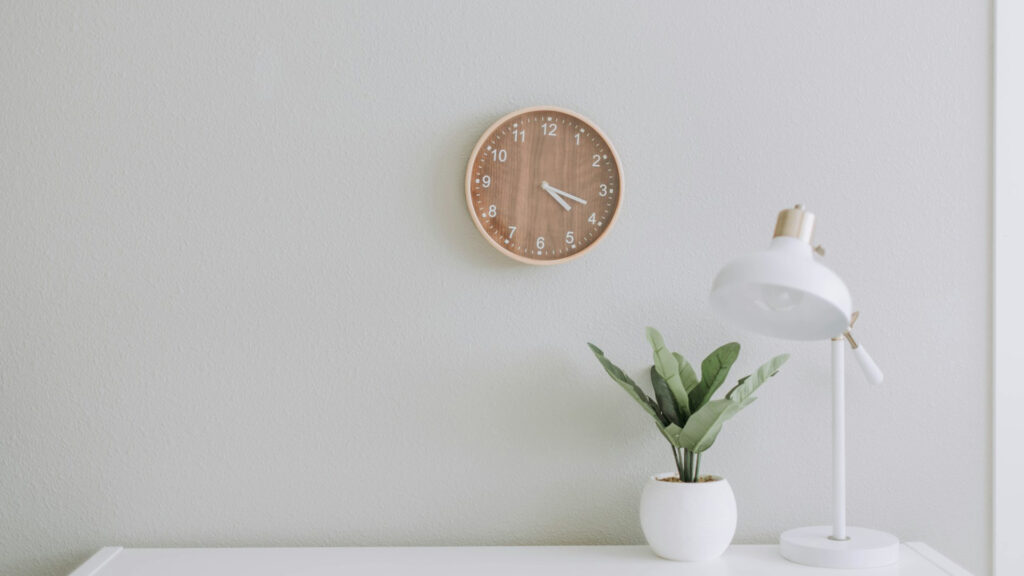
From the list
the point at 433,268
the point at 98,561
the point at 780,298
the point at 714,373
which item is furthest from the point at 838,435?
the point at 98,561

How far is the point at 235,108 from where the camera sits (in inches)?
58.4

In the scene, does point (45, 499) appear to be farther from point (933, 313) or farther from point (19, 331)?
point (933, 313)

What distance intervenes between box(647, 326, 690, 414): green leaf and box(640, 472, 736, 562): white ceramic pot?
131mm

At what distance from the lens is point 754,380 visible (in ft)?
4.49

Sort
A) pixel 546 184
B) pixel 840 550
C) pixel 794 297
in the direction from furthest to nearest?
1. pixel 546 184
2. pixel 840 550
3. pixel 794 297

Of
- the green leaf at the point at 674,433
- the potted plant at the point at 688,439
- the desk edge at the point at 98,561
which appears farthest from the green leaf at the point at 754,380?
the desk edge at the point at 98,561

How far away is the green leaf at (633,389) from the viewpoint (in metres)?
1.37

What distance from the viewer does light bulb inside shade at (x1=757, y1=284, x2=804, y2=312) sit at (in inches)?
40.6

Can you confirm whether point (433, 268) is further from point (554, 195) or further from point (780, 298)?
point (780, 298)

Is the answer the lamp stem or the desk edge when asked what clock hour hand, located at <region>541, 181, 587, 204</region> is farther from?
the desk edge

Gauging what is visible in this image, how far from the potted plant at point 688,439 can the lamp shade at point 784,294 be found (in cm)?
27

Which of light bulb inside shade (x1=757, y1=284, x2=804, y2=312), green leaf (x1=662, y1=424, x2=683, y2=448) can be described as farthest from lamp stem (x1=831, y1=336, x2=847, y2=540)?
light bulb inside shade (x1=757, y1=284, x2=804, y2=312)

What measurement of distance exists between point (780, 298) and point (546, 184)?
54cm

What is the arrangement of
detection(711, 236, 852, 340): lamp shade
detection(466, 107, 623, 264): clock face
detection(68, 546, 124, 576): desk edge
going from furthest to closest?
Result: detection(466, 107, 623, 264): clock face < detection(68, 546, 124, 576): desk edge < detection(711, 236, 852, 340): lamp shade
